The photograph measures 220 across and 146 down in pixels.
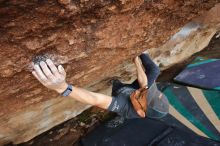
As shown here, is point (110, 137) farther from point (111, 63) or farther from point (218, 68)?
point (218, 68)

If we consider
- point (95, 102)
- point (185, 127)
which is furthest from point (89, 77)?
point (185, 127)

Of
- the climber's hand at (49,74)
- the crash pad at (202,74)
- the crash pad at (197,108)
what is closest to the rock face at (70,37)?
the climber's hand at (49,74)

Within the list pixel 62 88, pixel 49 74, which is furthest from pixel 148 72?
pixel 49 74

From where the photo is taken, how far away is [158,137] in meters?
3.14

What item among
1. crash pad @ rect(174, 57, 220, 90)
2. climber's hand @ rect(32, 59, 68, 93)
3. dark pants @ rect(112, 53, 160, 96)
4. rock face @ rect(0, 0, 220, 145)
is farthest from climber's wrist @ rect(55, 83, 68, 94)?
crash pad @ rect(174, 57, 220, 90)

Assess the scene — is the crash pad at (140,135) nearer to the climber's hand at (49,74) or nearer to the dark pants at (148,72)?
the dark pants at (148,72)

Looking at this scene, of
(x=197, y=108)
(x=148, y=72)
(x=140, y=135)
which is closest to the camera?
(x=148, y=72)

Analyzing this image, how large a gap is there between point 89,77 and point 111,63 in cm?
22

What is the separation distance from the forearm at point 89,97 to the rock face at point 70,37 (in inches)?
8.4

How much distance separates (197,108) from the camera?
3439mm

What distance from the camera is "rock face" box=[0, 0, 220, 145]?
1508 mm

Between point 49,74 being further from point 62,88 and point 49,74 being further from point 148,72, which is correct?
point 148,72

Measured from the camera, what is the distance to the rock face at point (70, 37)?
1508mm

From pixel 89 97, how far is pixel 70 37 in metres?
0.45
